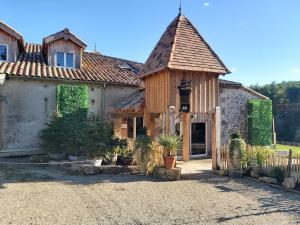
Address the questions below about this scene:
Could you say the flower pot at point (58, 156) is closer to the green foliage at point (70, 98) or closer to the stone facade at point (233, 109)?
the green foliage at point (70, 98)

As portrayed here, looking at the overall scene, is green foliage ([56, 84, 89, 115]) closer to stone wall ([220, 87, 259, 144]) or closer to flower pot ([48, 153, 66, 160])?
flower pot ([48, 153, 66, 160])

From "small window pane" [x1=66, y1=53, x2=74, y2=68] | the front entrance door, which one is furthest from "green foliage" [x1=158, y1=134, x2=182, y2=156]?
"small window pane" [x1=66, y1=53, x2=74, y2=68]

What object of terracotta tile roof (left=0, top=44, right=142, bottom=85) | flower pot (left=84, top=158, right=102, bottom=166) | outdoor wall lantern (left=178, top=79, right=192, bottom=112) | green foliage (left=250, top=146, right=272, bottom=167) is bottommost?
flower pot (left=84, top=158, right=102, bottom=166)

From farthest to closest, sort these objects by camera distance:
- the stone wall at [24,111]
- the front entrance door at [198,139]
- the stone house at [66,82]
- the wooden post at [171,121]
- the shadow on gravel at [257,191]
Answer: the front entrance door at [198,139], the stone house at [66,82], the stone wall at [24,111], the wooden post at [171,121], the shadow on gravel at [257,191]

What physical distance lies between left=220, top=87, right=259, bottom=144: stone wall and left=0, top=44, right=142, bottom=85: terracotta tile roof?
19.7ft

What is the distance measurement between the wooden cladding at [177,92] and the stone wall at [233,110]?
5.78 metres

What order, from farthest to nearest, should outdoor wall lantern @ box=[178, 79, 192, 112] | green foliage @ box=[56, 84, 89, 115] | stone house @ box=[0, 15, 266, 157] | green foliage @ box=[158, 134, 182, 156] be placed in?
green foliage @ box=[56, 84, 89, 115], stone house @ box=[0, 15, 266, 157], outdoor wall lantern @ box=[178, 79, 192, 112], green foliage @ box=[158, 134, 182, 156]

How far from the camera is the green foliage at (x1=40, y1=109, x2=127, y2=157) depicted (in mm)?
14353

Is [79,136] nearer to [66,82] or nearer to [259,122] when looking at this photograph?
[66,82]

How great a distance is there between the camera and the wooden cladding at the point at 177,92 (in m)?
13.4

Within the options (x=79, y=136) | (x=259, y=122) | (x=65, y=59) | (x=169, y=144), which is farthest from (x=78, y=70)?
(x=259, y=122)

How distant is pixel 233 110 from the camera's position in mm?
20641

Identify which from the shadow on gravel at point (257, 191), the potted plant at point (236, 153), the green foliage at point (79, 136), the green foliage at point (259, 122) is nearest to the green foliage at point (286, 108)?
the green foliage at point (259, 122)

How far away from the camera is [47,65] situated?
19.2 meters
